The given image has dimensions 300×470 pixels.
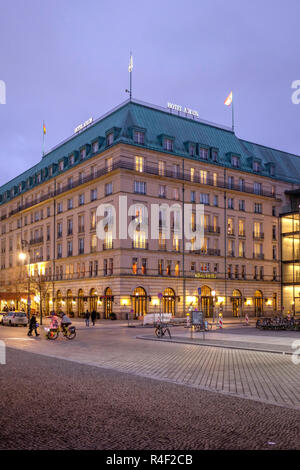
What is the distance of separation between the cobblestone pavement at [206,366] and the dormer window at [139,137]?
38962 millimetres

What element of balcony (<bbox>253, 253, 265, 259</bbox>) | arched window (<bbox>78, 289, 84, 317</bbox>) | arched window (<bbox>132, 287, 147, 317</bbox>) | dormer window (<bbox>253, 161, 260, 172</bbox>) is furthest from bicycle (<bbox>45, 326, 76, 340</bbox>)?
dormer window (<bbox>253, 161, 260, 172</bbox>)

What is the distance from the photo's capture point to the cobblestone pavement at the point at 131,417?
7.55m

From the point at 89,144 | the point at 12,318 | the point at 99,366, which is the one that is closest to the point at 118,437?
the point at 99,366

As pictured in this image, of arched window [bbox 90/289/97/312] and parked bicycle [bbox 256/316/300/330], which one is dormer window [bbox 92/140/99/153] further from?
parked bicycle [bbox 256/316/300/330]

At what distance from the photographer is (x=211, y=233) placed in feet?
219

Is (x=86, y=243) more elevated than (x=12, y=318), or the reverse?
(x=86, y=243)

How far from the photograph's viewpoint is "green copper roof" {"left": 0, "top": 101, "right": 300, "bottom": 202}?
208 feet

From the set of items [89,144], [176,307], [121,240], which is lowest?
[176,307]

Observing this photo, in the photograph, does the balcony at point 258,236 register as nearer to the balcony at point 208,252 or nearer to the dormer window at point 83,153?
the balcony at point 208,252

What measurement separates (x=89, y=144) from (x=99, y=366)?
54.0m

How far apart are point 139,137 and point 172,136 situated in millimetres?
5483

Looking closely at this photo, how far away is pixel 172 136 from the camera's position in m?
64.4

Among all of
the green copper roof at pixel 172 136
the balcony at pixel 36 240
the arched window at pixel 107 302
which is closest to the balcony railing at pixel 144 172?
the green copper roof at pixel 172 136
